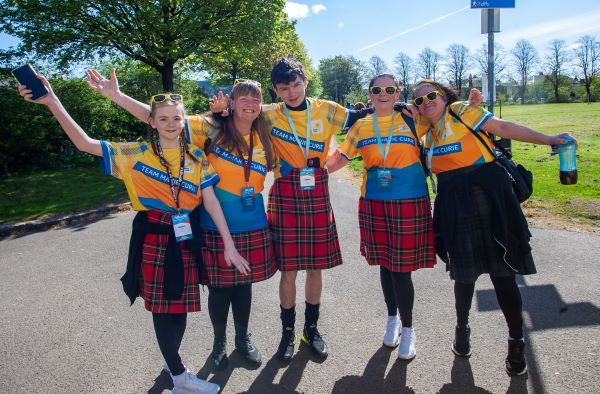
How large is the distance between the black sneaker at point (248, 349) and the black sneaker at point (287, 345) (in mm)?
160

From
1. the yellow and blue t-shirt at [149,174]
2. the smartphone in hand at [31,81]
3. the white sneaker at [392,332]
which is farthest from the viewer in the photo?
the white sneaker at [392,332]

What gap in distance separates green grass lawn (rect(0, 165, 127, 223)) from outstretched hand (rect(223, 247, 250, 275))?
6390 millimetres

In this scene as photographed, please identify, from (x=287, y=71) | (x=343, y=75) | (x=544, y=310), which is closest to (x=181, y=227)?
(x=287, y=71)

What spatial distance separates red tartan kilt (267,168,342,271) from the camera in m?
2.95

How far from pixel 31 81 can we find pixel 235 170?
4.14 feet

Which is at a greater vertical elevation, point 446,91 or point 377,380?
point 446,91

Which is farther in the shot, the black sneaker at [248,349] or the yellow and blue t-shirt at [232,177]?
the black sneaker at [248,349]

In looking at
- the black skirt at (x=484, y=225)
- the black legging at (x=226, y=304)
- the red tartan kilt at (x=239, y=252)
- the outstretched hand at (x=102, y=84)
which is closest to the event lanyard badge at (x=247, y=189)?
the red tartan kilt at (x=239, y=252)

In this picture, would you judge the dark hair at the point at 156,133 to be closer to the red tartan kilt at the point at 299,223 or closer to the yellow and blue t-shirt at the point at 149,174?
the yellow and blue t-shirt at the point at 149,174

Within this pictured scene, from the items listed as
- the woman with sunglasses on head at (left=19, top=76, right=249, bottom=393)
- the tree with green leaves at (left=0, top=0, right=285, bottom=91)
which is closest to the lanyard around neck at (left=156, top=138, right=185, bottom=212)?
the woman with sunglasses on head at (left=19, top=76, right=249, bottom=393)

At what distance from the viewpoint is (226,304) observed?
2955mm

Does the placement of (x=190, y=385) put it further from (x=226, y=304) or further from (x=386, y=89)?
(x=386, y=89)

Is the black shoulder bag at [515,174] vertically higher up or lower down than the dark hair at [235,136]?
lower down

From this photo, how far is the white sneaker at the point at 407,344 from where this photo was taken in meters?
2.97
